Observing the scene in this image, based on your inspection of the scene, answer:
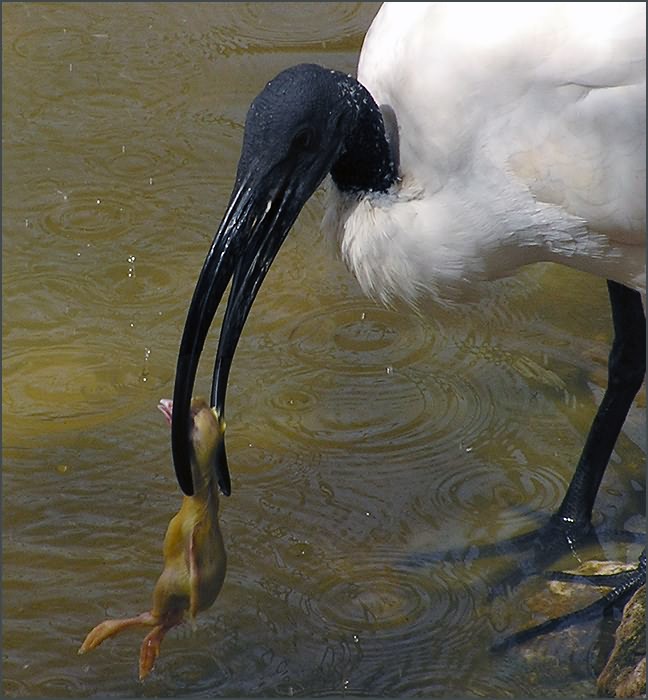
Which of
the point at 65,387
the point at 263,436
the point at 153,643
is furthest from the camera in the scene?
the point at 65,387

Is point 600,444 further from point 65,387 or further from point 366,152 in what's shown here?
point 65,387

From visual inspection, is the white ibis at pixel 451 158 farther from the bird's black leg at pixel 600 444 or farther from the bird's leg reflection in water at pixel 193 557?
the bird's black leg at pixel 600 444

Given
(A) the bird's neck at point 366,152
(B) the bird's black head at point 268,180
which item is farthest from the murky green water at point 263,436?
(B) the bird's black head at point 268,180

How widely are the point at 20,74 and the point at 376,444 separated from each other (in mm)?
2457

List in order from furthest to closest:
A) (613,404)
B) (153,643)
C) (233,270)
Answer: (613,404), (233,270), (153,643)

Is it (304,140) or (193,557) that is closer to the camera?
(193,557)

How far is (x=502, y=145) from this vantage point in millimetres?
3102

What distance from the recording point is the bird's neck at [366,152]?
128 inches

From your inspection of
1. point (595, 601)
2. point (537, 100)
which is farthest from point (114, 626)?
point (537, 100)

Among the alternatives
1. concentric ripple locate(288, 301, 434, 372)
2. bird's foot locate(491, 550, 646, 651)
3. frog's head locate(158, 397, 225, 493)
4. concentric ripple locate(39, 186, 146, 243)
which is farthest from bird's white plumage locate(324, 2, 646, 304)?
concentric ripple locate(39, 186, 146, 243)

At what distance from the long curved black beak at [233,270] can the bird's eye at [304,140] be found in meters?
0.07

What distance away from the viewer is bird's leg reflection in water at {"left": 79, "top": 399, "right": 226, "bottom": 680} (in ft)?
9.91

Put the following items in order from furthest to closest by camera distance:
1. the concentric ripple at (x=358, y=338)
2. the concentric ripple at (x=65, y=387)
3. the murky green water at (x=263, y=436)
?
the concentric ripple at (x=358, y=338), the concentric ripple at (x=65, y=387), the murky green water at (x=263, y=436)

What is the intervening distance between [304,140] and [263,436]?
1.13 meters
